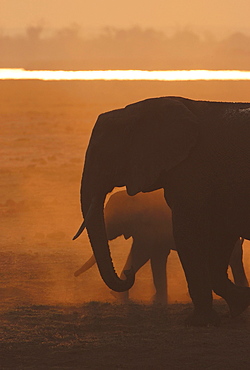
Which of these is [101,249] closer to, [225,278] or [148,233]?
[225,278]

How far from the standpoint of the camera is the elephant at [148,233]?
49.0ft

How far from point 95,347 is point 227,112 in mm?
2925

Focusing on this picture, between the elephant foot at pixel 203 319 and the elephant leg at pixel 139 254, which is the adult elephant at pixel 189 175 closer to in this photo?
the elephant foot at pixel 203 319

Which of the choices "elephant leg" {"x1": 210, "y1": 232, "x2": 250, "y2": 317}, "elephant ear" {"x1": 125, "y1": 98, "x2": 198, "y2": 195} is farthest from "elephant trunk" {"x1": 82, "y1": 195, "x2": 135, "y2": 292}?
"elephant leg" {"x1": 210, "y1": 232, "x2": 250, "y2": 317}

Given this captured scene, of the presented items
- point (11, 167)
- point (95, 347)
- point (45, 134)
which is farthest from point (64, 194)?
point (45, 134)

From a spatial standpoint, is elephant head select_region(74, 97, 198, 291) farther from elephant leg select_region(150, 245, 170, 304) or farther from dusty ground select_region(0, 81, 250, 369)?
elephant leg select_region(150, 245, 170, 304)

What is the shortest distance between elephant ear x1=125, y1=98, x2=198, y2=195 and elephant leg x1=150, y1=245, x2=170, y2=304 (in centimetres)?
308

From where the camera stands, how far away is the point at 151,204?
51.6 feet

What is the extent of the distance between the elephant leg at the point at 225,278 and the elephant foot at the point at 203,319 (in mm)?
274

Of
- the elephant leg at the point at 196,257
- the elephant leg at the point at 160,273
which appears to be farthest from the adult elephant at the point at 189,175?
the elephant leg at the point at 160,273

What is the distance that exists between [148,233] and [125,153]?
3110 mm

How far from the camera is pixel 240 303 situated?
12164 millimetres

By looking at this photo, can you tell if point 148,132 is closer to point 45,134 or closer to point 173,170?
point 173,170

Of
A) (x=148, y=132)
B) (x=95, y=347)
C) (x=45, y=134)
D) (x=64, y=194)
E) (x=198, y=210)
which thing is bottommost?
(x=95, y=347)
